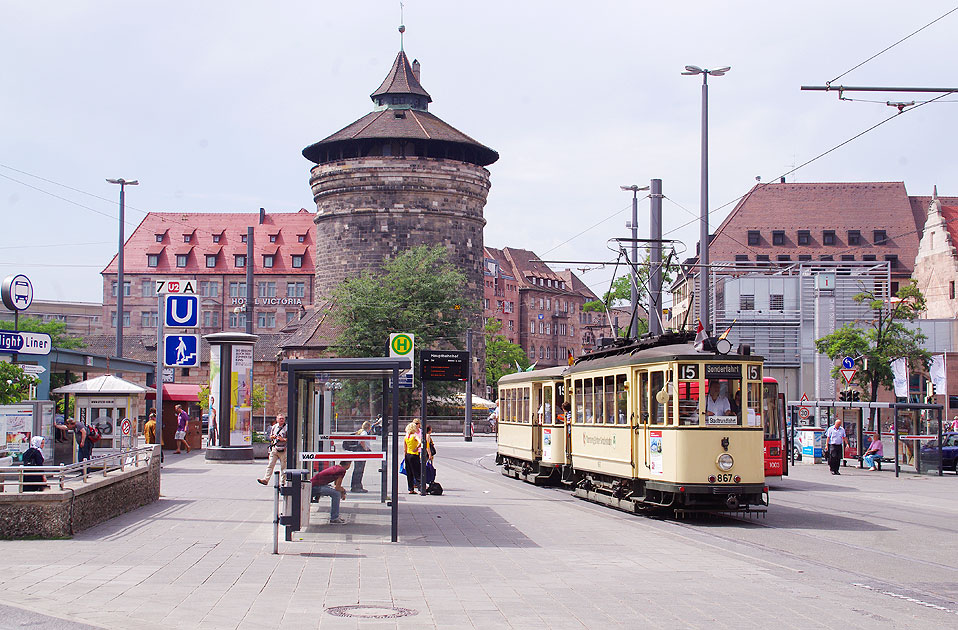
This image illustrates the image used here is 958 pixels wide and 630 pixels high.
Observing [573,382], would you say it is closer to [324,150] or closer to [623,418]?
[623,418]

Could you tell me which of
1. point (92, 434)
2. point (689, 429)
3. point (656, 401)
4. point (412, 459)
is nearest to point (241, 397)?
point (92, 434)

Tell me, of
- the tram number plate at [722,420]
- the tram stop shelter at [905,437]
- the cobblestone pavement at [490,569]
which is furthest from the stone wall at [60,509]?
the tram stop shelter at [905,437]

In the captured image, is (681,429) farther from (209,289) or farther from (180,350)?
(209,289)

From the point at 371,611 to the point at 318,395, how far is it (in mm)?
8086

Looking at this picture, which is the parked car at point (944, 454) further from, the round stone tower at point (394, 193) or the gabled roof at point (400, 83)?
the gabled roof at point (400, 83)

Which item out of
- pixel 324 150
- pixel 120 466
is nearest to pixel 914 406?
pixel 120 466

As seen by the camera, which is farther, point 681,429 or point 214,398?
point 214,398

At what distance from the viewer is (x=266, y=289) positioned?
111 meters

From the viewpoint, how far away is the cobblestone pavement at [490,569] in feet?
29.6

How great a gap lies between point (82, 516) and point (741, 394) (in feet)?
31.5

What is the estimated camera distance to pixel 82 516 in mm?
14156

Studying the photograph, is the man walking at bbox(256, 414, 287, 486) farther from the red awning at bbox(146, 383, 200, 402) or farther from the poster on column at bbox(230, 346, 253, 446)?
the red awning at bbox(146, 383, 200, 402)

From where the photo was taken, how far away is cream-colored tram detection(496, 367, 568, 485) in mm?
24203

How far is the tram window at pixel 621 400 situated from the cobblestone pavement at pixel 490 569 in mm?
1594
